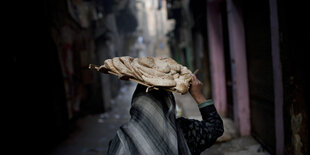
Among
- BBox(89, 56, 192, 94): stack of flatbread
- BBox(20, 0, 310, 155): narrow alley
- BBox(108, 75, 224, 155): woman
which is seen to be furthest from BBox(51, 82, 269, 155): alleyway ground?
BBox(89, 56, 192, 94): stack of flatbread

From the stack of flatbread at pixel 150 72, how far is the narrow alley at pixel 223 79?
2 centimetres

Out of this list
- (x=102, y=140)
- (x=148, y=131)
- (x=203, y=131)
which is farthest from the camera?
(x=102, y=140)

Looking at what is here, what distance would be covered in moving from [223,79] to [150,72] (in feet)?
14.4

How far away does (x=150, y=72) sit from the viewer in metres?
1.40

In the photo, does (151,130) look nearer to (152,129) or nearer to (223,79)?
(152,129)

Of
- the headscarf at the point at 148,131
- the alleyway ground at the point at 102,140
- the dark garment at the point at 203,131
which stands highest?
the headscarf at the point at 148,131

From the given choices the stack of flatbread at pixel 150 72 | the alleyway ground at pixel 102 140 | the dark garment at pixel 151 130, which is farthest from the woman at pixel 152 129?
the alleyway ground at pixel 102 140

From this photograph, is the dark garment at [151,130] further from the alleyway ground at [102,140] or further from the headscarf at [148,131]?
the alleyway ground at [102,140]

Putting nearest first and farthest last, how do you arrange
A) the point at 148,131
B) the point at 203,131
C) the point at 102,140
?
the point at 148,131 → the point at 203,131 → the point at 102,140

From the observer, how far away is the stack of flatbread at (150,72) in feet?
4.41

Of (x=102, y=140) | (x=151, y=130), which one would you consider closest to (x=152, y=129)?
(x=151, y=130)

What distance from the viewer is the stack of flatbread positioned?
1344mm

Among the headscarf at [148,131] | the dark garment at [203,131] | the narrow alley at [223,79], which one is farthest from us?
the narrow alley at [223,79]

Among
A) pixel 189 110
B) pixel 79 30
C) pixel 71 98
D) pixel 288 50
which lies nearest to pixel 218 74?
pixel 189 110
